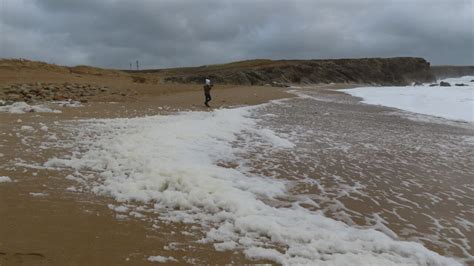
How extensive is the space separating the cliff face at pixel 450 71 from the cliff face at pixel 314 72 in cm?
2449

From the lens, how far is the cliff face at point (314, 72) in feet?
229

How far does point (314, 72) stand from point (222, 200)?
87.4 meters

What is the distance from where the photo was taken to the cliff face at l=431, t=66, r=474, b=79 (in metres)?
134

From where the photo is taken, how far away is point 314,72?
294 feet

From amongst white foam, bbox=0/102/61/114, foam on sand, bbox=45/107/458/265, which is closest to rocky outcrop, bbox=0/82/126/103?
white foam, bbox=0/102/61/114

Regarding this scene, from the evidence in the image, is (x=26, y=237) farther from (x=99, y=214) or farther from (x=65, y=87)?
(x=65, y=87)

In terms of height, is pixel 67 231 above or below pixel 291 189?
above

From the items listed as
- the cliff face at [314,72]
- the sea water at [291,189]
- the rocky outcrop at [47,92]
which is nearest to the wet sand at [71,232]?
the sea water at [291,189]

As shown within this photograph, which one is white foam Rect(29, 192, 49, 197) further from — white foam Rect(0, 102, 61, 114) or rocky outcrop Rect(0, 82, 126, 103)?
rocky outcrop Rect(0, 82, 126, 103)

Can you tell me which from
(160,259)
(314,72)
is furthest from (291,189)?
(314,72)

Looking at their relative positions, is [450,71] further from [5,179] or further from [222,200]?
[5,179]

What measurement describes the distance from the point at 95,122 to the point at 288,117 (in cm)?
754

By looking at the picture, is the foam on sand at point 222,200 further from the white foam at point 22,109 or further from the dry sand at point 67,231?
the white foam at point 22,109

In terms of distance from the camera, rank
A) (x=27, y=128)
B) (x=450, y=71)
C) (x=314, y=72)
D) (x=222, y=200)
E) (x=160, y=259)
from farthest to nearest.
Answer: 1. (x=450, y=71)
2. (x=314, y=72)
3. (x=27, y=128)
4. (x=222, y=200)
5. (x=160, y=259)
